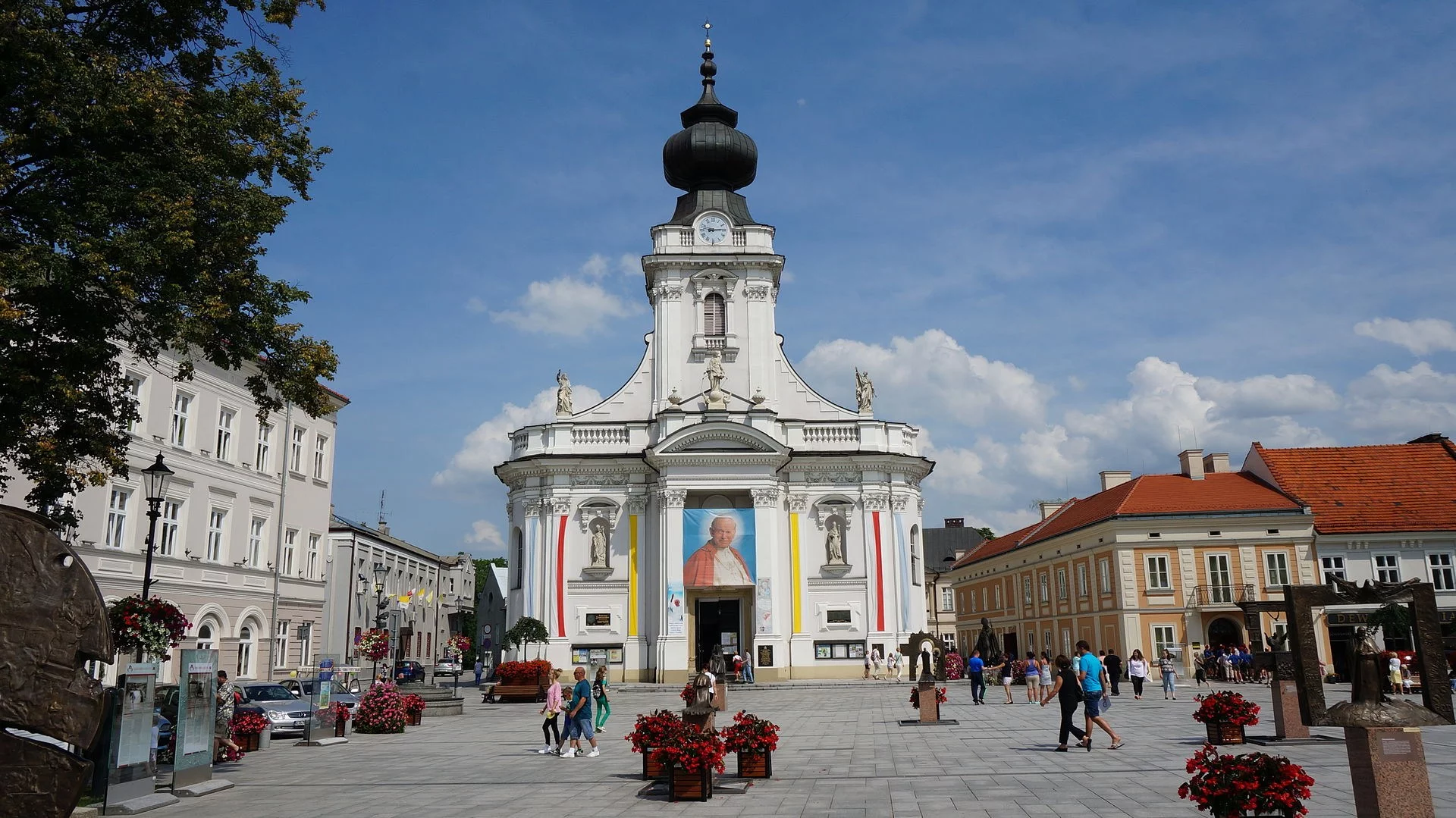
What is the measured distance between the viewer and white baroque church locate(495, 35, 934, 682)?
1683 inches

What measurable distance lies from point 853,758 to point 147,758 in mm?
10223

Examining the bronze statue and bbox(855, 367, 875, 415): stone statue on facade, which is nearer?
the bronze statue

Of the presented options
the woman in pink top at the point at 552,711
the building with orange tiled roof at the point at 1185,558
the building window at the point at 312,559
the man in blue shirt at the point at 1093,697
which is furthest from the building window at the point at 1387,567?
the building window at the point at 312,559

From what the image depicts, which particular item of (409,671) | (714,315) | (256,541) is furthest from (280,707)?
(714,315)

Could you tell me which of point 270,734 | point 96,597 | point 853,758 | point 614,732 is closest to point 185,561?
point 270,734

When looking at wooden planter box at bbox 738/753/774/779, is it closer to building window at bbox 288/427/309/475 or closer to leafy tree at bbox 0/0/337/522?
leafy tree at bbox 0/0/337/522

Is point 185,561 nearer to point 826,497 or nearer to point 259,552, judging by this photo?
point 259,552

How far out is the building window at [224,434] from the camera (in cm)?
3409

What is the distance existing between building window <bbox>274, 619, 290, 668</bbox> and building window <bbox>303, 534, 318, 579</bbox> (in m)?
2.25

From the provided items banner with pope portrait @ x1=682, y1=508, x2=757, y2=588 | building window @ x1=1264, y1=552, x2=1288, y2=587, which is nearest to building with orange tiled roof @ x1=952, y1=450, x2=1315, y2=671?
building window @ x1=1264, y1=552, x2=1288, y2=587

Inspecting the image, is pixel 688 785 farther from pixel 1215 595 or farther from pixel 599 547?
pixel 1215 595

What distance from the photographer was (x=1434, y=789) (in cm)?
1246

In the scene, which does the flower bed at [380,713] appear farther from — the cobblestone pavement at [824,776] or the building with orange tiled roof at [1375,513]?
A: the building with orange tiled roof at [1375,513]

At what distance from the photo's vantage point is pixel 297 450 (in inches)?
1544
